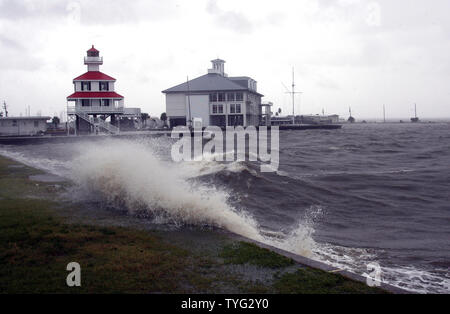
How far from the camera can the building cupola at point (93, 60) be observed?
178 feet

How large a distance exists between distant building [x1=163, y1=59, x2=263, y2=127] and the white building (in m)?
13.6

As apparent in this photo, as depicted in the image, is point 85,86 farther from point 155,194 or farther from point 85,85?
point 155,194

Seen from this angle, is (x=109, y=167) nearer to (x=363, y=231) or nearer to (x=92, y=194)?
(x=92, y=194)

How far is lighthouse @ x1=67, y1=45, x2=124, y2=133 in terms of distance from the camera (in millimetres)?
52859

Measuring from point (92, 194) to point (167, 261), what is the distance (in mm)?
5933

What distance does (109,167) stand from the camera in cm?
1173

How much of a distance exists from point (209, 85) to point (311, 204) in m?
54.9

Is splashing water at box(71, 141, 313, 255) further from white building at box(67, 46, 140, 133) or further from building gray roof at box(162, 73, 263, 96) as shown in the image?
building gray roof at box(162, 73, 263, 96)

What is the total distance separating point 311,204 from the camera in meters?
14.2

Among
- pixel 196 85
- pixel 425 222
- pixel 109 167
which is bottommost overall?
pixel 425 222

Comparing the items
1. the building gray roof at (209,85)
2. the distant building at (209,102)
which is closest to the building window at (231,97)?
the distant building at (209,102)

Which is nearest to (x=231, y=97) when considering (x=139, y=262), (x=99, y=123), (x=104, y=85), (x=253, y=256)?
(x=104, y=85)

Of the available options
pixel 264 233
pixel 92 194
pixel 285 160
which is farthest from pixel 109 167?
pixel 285 160

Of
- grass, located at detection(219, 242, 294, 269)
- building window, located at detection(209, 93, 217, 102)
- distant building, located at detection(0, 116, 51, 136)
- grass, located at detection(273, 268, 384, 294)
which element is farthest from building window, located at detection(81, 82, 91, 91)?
grass, located at detection(273, 268, 384, 294)
